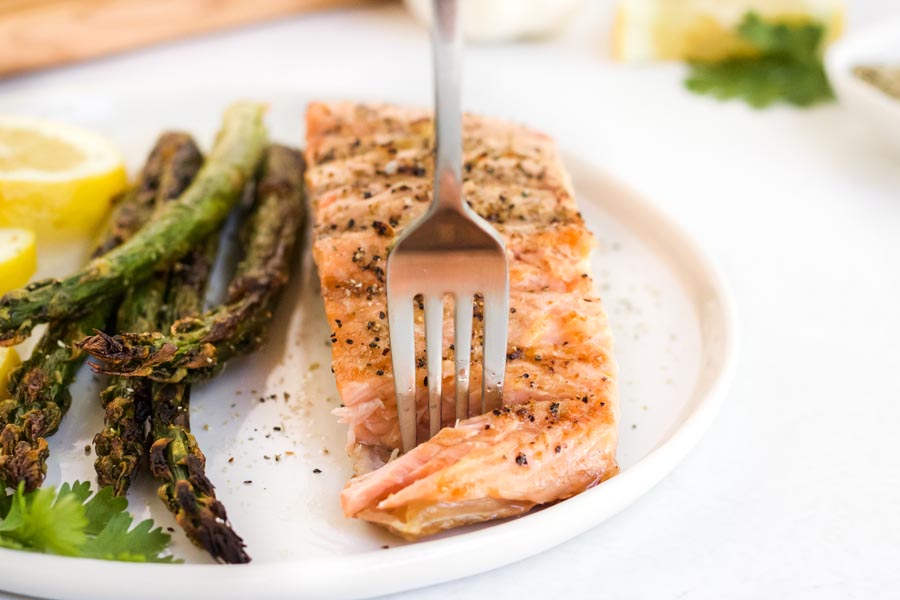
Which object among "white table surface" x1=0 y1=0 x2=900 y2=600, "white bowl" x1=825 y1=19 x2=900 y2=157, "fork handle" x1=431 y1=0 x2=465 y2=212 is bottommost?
"white table surface" x1=0 y1=0 x2=900 y2=600

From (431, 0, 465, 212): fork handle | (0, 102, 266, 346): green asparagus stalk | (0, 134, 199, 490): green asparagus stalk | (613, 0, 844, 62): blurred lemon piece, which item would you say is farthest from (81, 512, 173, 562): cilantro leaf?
(613, 0, 844, 62): blurred lemon piece

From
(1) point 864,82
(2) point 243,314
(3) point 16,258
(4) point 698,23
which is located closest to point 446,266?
(2) point 243,314

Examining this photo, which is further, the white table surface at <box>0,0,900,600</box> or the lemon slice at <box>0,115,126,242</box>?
the lemon slice at <box>0,115,126,242</box>

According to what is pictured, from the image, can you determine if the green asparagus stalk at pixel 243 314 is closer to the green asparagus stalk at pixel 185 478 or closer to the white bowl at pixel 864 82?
the green asparagus stalk at pixel 185 478

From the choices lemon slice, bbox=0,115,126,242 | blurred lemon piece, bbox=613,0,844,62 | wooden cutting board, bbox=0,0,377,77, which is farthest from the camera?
blurred lemon piece, bbox=613,0,844,62

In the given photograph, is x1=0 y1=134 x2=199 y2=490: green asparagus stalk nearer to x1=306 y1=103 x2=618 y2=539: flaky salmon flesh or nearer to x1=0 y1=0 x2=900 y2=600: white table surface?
x1=306 y1=103 x2=618 y2=539: flaky salmon flesh

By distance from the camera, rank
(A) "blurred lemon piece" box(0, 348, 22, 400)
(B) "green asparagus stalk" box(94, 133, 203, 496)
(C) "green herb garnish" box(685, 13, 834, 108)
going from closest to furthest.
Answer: (B) "green asparagus stalk" box(94, 133, 203, 496) → (A) "blurred lemon piece" box(0, 348, 22, 400) → (C) "green herb garnish" box(685, 13, 834, 108)

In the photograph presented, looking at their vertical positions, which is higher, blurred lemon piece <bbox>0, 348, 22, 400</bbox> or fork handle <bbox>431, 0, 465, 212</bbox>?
fork handle <bbox>431, 0, 465, 212</bbox>

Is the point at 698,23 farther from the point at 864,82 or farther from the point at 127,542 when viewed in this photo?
the point at 127,542

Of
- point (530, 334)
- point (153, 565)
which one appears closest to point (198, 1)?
point (530, 334)
